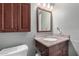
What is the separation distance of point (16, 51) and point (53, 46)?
0.37m

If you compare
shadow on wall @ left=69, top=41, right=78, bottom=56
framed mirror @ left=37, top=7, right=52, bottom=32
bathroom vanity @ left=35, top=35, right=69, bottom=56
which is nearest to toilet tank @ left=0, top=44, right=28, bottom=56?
bathroom vanity @ left=35, top=35, right=69, bottom=56

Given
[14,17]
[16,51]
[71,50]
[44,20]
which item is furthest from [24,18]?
[71,50]

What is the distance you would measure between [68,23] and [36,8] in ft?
1.16

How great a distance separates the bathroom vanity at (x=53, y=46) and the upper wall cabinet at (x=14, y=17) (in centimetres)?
18

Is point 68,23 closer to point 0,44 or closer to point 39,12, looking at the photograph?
point 39,12

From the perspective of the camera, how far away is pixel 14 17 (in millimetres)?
1360

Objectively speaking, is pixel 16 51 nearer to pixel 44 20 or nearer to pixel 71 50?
pixel 44 20

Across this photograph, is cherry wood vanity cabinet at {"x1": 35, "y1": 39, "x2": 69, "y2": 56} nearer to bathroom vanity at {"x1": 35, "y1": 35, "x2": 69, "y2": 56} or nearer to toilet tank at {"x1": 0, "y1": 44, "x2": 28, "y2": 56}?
bathroom vanity at {"x1": 35, "y1": 35, "x2": 69, "y2": 56}

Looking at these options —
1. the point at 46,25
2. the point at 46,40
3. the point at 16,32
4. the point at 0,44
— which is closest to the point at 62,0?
the point at 46,25

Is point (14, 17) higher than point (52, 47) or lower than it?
higher

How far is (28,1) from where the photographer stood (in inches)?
51.8

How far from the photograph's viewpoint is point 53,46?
1.37 m

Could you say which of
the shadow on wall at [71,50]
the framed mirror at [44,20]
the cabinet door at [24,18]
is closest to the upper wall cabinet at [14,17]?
the cabinet door at [24,18]

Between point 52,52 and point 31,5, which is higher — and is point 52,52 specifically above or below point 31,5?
below
